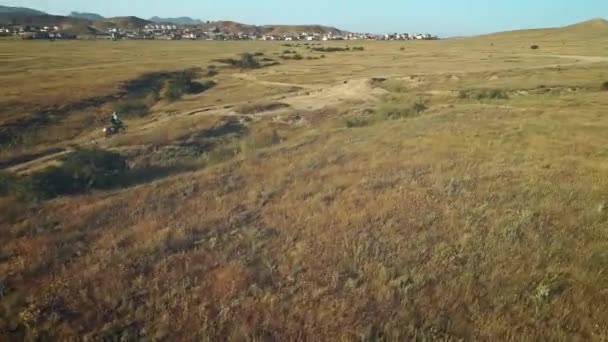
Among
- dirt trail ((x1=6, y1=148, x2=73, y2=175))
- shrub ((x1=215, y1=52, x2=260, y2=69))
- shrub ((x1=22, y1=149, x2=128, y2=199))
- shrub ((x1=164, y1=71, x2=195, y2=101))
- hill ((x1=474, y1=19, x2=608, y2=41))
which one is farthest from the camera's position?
hill ((x1=474, y1=19, x2=608, y2=41))

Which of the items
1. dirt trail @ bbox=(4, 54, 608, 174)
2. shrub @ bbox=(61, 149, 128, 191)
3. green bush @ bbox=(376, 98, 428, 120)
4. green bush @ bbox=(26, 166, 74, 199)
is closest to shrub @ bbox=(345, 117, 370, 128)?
green bush @ bbox=(376, 98, 428, 120)

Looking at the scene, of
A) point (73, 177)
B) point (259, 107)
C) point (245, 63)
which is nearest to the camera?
point (73, 177)

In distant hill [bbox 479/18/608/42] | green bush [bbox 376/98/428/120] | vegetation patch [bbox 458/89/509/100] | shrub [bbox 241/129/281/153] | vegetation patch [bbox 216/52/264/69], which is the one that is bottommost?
shrub [bbox 241/129/281/153]

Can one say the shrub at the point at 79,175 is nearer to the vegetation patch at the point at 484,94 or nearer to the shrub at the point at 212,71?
the vegetation patch at the point at 484,94

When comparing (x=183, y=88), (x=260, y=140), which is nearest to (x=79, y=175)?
(x=260, y=140)

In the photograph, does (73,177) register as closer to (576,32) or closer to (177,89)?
(177,89)

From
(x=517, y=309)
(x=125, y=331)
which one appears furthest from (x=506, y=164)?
(x=125, y=331)

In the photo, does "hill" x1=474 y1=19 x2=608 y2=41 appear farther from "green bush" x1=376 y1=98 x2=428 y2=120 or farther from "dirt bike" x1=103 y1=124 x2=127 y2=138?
"dirt bike" x1=103 y1=124 x2=127 y2=138

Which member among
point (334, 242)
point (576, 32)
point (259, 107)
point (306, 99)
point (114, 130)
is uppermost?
point (576, 32)

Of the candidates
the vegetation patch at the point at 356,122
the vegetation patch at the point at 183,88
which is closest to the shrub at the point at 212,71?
the vegetation patch at the point at 183,88
